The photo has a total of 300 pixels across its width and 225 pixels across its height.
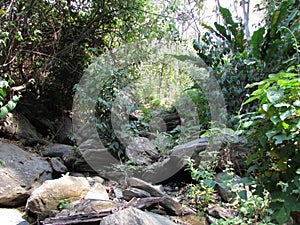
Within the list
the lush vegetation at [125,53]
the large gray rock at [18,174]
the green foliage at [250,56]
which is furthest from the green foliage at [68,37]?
the large gray rock at [18,174]

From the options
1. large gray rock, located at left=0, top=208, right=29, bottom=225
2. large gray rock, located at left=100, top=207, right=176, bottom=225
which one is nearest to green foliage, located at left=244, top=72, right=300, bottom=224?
large gray rock, located at left=100, top=207, right=176, bottom=225

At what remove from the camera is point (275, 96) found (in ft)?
2.91

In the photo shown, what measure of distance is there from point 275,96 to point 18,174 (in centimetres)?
236

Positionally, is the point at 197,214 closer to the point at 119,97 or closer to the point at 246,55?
the point at 119,97

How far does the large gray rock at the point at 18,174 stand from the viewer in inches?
85.0

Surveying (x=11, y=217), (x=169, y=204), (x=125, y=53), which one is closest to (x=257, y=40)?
(x=125, y=53)

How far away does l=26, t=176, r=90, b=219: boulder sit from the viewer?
1938 mm

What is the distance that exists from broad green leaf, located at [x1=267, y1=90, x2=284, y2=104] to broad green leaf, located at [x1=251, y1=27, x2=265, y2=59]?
2.59 m

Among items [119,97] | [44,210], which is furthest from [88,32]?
[44,210]

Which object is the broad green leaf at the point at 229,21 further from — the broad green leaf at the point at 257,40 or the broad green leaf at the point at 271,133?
the broad green leaf at the point at 271,133

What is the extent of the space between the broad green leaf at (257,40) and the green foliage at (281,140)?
250 centimetres

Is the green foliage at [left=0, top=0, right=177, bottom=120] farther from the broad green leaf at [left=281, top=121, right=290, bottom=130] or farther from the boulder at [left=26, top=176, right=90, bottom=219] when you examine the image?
the broad green leaf at [left=281, top=121, right=290, bottom=130]

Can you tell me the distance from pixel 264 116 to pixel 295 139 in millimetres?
134

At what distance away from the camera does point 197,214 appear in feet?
6.49
